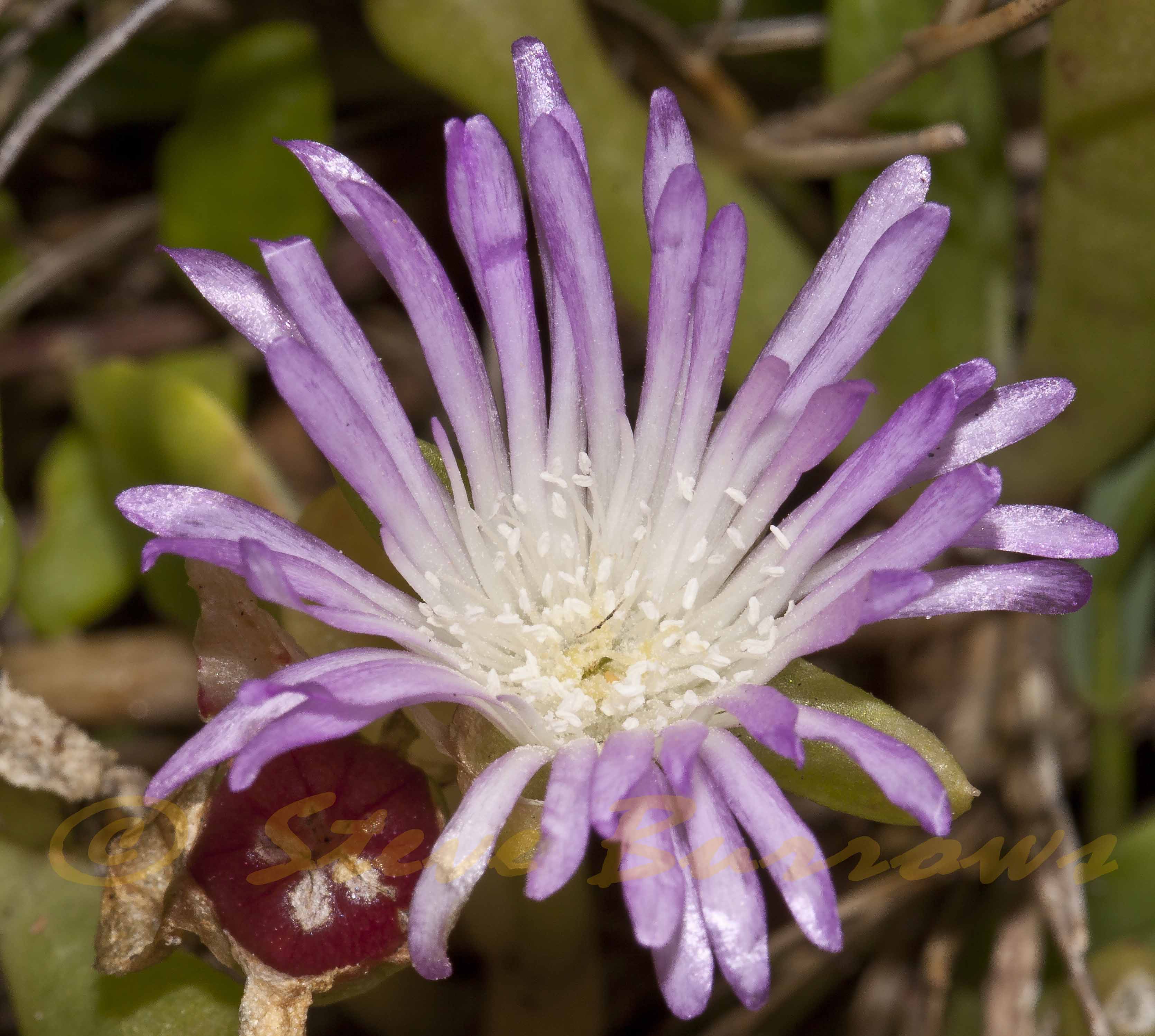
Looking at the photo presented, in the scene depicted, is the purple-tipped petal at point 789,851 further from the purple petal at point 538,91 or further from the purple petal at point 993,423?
the purple petal at point 538,91

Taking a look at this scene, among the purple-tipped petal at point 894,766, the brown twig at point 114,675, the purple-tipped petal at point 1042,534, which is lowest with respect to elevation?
the brown twig at point 114,675

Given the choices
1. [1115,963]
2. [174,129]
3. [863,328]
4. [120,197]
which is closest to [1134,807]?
[1115,963]

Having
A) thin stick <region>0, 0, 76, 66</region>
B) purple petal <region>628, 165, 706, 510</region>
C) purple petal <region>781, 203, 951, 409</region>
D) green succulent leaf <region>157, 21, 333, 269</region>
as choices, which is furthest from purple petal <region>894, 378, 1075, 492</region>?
thin stick <region>0, 0, 76, 66</region>

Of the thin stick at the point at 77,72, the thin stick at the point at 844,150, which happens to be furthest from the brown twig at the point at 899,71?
the thin stick at the point at 77,72

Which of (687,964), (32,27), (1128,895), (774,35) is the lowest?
(1128,895)

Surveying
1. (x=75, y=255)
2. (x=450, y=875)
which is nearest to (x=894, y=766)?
(x=450, y=875)

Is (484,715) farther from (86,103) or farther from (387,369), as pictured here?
(86,103)

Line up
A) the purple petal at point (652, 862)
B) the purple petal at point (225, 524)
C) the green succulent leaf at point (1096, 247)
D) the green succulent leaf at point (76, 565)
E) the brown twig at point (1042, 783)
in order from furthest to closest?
the green succulent leaf at point (76, 565) < the brown twig at point (1042, 783) < the green succulent leaf at point (1096, 247) < the purple petal at point (225, 524) < the purple petal at point (652, 862)

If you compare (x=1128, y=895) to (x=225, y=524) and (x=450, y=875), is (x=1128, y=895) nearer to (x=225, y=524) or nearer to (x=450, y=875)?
(x=450, y=875)
